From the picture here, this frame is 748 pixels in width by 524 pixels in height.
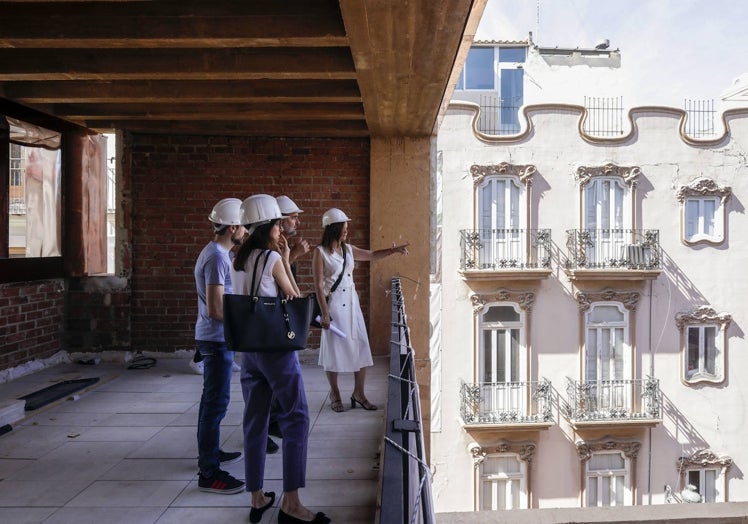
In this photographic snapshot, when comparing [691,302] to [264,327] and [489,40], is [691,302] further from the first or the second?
[264,327]

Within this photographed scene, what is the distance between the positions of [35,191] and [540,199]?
1061 centimetres

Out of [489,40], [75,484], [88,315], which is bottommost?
[75,484]

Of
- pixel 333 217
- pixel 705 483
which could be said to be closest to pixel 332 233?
pixel 333 217

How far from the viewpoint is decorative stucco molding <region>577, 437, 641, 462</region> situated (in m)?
13.2

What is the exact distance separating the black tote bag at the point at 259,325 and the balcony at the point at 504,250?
1077 cm

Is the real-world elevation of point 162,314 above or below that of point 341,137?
below

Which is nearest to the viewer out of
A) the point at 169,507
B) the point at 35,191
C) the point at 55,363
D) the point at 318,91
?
the point at 169,507

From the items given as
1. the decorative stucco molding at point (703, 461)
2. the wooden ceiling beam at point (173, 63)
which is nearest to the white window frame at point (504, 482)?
the decorative stucco molding at point (703, 461)

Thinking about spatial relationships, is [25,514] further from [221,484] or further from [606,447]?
[606,447]

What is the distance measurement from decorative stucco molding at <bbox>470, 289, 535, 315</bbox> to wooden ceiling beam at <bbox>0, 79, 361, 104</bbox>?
8.81 m

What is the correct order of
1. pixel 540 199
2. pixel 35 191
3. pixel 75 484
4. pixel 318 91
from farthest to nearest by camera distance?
pixel 540 199 < pixel 35 191 < pixel 318 91 < pixel 75 484

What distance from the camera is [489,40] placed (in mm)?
16750

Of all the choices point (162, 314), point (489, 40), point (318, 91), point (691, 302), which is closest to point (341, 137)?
point (318, 91)

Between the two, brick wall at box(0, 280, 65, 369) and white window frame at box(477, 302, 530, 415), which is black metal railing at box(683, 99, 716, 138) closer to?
white window frame at box(477, 302, 530, 415)
